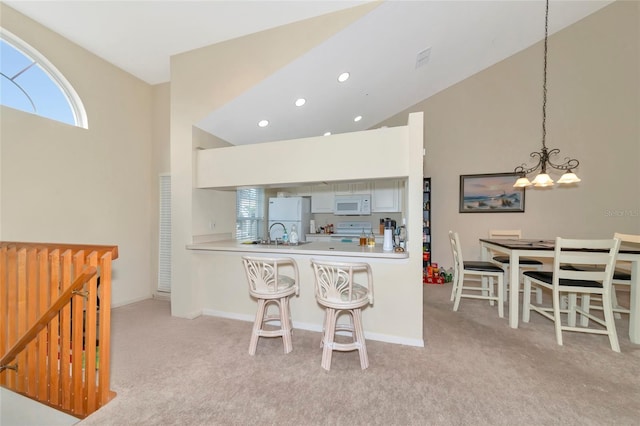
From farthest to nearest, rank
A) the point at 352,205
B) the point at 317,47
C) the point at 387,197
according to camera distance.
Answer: the point at 352,205 < the point at 387,197 < the point at 317,47

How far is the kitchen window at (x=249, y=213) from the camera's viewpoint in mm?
4754

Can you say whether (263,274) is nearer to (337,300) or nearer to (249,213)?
(337,300)

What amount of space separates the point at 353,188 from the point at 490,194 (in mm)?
2617

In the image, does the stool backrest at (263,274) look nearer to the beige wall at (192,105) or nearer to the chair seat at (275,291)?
the chair seat at (275,291)

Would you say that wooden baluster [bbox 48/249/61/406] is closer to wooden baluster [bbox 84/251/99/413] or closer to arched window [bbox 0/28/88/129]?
wooden baluster [bbox 84/251/99/413]

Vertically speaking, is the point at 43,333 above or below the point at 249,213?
below

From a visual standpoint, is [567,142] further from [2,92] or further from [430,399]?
[2,92]

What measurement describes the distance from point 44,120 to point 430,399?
191 inches

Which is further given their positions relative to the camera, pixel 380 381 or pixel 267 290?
pixel 267 290

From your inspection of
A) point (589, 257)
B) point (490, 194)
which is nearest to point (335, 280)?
point (589, 257)

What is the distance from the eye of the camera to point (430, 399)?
1.79m

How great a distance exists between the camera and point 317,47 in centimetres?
276

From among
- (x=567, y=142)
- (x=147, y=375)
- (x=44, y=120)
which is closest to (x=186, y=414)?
(x=147, y=375)

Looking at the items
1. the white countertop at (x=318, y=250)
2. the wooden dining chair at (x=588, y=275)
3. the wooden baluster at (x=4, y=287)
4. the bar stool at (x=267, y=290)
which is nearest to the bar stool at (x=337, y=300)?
the bar stool at (x=267, y=290)
